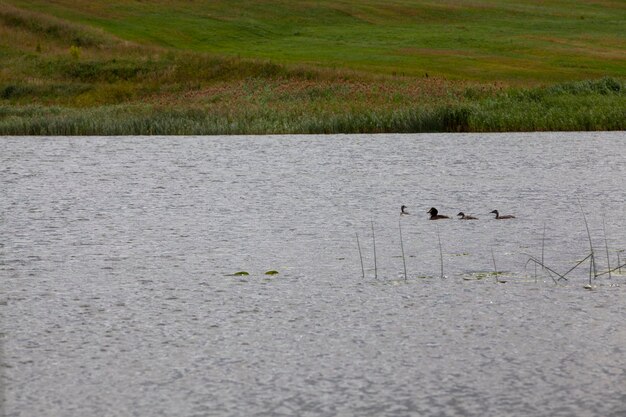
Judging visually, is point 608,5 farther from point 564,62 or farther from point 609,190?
point 609,190

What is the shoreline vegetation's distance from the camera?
2066cm

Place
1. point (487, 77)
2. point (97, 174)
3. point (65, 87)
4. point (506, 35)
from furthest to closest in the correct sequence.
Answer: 1. point (506, 35)
2. point (487, 77)
3. point (65, 87)
4. point (97, 174)

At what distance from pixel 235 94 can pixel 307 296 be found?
25.7 m

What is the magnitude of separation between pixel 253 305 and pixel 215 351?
41.6 inches

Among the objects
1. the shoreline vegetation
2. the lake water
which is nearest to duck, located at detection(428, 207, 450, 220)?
the lake water

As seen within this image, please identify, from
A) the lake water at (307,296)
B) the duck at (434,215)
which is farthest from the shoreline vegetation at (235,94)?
the duck at (434,215)

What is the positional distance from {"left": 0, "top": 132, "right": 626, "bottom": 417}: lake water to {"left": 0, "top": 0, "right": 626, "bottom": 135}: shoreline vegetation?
689 centimetres

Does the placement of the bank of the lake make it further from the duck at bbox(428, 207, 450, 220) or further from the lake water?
the duck at bbox(428, 207, 450, 220)

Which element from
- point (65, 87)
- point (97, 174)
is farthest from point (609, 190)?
point (65, 87)

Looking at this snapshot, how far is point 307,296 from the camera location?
6.97m

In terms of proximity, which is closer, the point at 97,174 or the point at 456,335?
the point at 456,335

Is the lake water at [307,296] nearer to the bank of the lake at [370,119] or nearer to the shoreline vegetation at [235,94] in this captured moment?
the bank of the lake at [370,119]

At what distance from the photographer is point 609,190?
11922mm

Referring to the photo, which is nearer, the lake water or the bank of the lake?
the lake water
